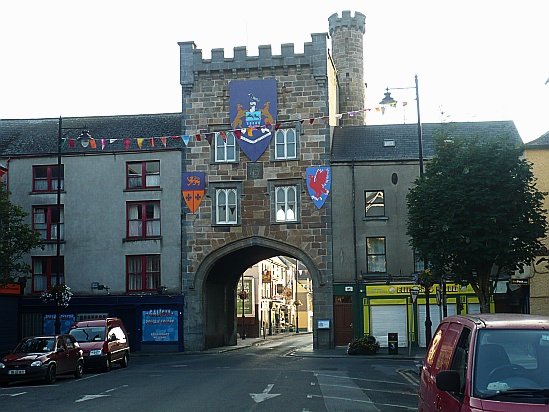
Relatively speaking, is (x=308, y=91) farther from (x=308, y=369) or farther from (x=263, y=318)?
(x=263, y=318)

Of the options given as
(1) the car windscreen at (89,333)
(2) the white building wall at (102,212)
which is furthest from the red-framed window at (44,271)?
(1) the car windscreen at (89,333)

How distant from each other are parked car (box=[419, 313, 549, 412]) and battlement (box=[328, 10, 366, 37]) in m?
45.0

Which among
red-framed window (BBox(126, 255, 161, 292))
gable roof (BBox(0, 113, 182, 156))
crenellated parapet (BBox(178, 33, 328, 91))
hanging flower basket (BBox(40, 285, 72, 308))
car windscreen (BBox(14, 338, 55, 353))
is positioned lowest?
car windscreen (BBox(14, 338, 55, 353))

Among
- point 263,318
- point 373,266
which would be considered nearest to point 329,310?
point 373,266

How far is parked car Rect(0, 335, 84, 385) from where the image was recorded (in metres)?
22.6

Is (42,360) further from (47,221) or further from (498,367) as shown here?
(47,221)

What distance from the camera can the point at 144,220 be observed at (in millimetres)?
42438

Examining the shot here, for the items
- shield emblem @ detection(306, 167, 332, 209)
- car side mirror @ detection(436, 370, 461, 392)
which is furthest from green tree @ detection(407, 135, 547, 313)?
car side mirror @ detection(436, 370, 461, 392)

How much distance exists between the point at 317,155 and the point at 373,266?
21.8 feet

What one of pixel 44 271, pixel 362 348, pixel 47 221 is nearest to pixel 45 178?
pixel 47 221

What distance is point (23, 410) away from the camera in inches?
619

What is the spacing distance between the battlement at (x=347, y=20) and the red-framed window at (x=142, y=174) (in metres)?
17.0

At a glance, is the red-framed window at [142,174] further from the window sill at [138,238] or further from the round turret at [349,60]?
the round turret at [349,60]

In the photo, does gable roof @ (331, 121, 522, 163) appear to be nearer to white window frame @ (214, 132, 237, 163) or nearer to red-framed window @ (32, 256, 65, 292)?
white window frame @ (214, 132, 237, 163)
